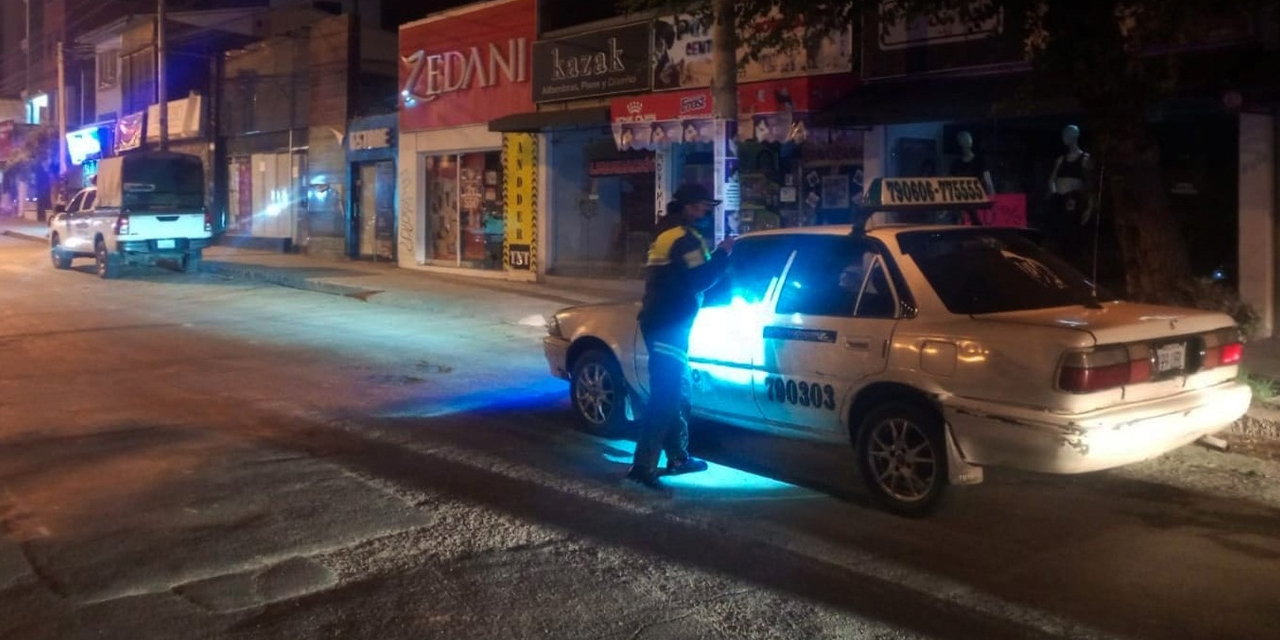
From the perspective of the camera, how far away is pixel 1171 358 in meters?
6.38

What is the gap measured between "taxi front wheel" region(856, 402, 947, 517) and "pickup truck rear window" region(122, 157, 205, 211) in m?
20.5

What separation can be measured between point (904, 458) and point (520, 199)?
15873mm

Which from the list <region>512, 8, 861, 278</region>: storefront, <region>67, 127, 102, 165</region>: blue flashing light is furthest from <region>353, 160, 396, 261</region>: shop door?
<region>67, 127, 102, 165</region>: blue flashing light

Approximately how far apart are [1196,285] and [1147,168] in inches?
52.0

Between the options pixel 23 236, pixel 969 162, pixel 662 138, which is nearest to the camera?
pixel 969 162

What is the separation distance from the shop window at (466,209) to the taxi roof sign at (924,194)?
51.1 ft

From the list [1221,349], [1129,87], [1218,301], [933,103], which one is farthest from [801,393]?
[933,103]

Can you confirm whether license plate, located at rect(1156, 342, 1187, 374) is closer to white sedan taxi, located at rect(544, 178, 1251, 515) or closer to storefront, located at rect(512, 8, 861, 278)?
white sedan taxi, located at rect(544, 178, 1251, 515)

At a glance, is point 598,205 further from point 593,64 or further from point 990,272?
point 990,272

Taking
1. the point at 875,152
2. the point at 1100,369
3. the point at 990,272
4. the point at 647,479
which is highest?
the point at 875,152

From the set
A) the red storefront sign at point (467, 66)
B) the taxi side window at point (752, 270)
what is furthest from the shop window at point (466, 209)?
the taxi side window at point (752, 270)

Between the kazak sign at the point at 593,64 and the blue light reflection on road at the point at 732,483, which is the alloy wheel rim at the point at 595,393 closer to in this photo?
the blue light reflection on road at the point at 732,483

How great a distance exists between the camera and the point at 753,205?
17234 millimetres

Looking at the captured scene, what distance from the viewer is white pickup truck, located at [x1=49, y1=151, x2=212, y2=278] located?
77.0 ft
